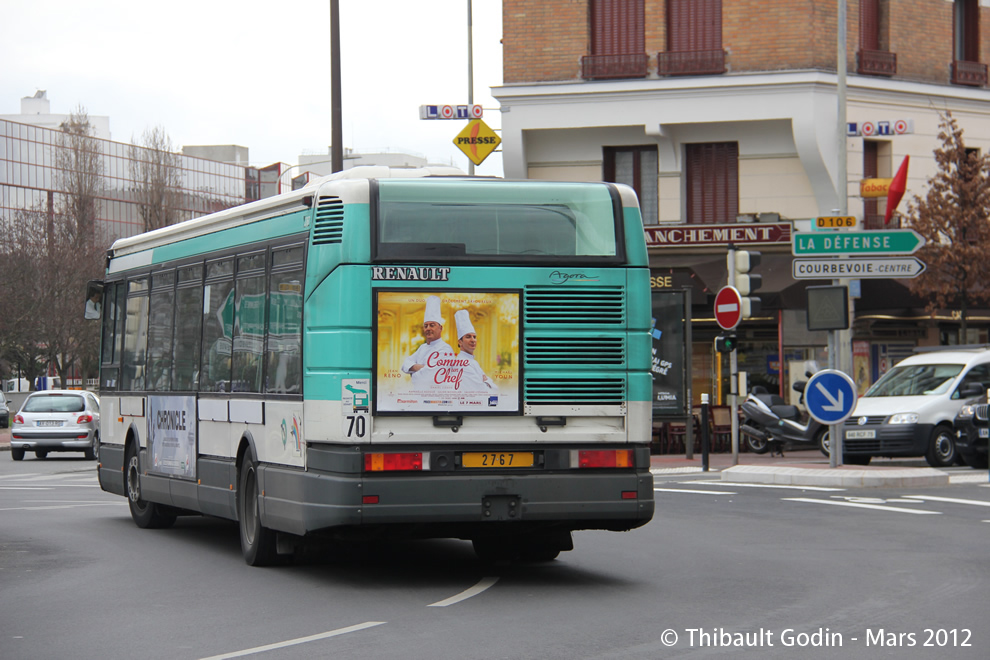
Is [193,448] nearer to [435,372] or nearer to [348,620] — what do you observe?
[435,372]

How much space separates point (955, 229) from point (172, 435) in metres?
20.6

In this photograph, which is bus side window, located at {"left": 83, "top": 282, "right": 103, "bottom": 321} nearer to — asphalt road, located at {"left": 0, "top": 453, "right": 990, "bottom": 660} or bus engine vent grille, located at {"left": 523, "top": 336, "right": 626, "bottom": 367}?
asphalt road, located at {"left": 0, "top": 453, "right": 990, "bottom": 660}

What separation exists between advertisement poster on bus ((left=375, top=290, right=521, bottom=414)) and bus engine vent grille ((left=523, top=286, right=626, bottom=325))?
14cm

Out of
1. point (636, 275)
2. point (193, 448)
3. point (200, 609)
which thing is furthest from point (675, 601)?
point (193, 448)

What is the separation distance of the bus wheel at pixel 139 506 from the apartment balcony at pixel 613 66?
17.1 meters

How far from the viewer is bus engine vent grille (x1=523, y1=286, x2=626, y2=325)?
34.1ft

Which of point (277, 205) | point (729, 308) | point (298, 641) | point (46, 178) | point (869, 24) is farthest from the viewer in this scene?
point (46, 178)

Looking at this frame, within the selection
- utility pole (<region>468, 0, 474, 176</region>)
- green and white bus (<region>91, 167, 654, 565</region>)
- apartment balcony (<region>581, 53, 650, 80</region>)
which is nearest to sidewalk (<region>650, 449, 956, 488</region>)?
utility pole (<region>468, 0, 474, 176</region>)

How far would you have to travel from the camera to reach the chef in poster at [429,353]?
33.3 feet

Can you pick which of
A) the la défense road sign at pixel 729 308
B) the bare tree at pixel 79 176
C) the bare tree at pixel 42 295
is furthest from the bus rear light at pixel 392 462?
the bare tree at pixel 79 176

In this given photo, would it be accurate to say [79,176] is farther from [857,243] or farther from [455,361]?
[455,361]

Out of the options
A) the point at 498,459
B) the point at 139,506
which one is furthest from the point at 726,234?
the point at 498,459

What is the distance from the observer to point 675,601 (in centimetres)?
945

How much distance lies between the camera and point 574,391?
34.1 feet
